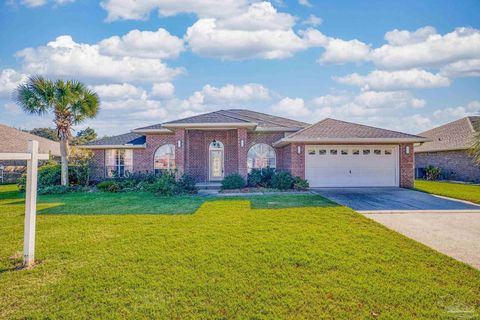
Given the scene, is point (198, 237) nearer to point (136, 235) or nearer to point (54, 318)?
point (136, 235)

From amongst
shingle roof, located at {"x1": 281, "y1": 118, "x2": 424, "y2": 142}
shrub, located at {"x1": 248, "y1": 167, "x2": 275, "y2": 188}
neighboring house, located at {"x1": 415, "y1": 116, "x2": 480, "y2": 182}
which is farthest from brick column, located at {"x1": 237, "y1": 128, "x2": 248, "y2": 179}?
neighboring house, located at {"x1": 415, "y1": 116, "x2": 480, "y2": 182}

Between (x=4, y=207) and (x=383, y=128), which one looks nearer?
(x=4, y=207)

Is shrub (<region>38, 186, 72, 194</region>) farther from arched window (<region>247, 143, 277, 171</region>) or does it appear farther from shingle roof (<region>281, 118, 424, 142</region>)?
shingle roof (<region>281, 118, 424, 142</region>)

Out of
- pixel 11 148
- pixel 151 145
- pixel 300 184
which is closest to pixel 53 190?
pixel 151 145

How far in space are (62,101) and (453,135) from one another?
100 feet

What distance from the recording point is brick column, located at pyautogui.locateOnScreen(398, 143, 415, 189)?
51.9ft

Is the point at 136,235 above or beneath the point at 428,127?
beneath

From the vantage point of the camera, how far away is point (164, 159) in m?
19.2

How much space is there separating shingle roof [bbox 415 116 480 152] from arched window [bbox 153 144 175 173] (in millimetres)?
20397

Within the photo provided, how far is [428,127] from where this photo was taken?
31.9 m

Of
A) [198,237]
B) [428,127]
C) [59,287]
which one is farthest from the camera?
[428,127]

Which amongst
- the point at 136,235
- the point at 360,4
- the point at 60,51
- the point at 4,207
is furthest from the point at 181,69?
the point at 136,235

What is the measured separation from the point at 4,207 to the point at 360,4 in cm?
1766

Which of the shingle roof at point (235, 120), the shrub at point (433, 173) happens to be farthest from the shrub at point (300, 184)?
the shrub at point (433, 173)
